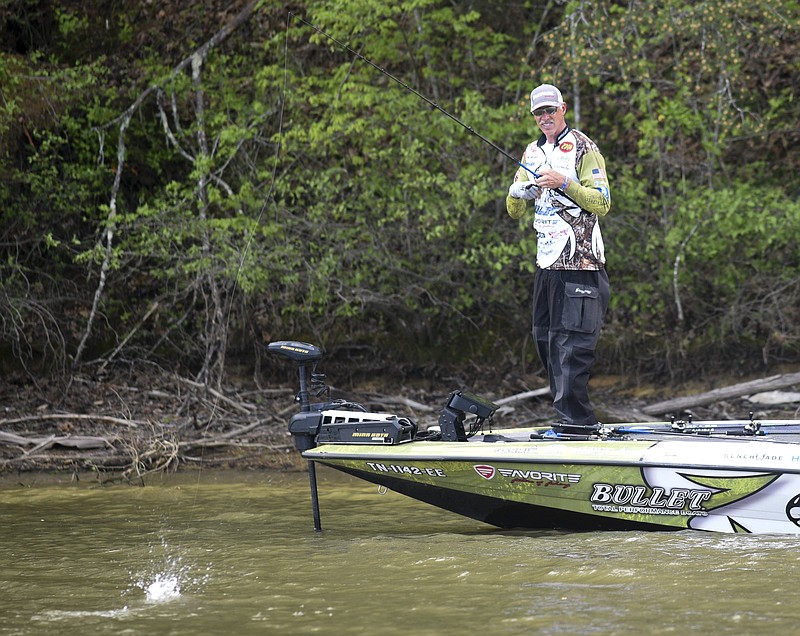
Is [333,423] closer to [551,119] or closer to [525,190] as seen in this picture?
[525,190]

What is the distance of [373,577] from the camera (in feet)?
15.6

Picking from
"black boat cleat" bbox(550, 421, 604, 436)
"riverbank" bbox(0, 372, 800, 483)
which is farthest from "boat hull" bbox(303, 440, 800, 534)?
"riverbank" bbox(0, 372, 800, 483)

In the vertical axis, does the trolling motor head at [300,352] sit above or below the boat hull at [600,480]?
above

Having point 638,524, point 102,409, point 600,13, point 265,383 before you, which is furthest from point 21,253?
point 638,524

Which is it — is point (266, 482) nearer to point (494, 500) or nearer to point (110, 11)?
point (494, 500)

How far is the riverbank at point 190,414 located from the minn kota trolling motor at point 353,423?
2.24 m

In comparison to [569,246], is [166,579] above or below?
below

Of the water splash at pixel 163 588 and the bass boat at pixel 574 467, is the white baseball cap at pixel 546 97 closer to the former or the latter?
the bass boat at pixel 574 467

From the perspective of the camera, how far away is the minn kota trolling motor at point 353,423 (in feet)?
19.5

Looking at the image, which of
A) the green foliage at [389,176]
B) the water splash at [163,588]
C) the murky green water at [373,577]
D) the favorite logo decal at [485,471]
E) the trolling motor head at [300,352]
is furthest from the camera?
the green foliage at [389,176]

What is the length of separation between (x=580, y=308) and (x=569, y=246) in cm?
35

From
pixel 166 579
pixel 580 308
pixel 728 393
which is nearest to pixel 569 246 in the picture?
pixel 580 308

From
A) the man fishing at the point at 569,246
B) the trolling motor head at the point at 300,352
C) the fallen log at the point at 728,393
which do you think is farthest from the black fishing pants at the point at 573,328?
the fallen log at the point at 728,393

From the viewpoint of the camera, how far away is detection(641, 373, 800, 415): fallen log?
9445 millimetres
